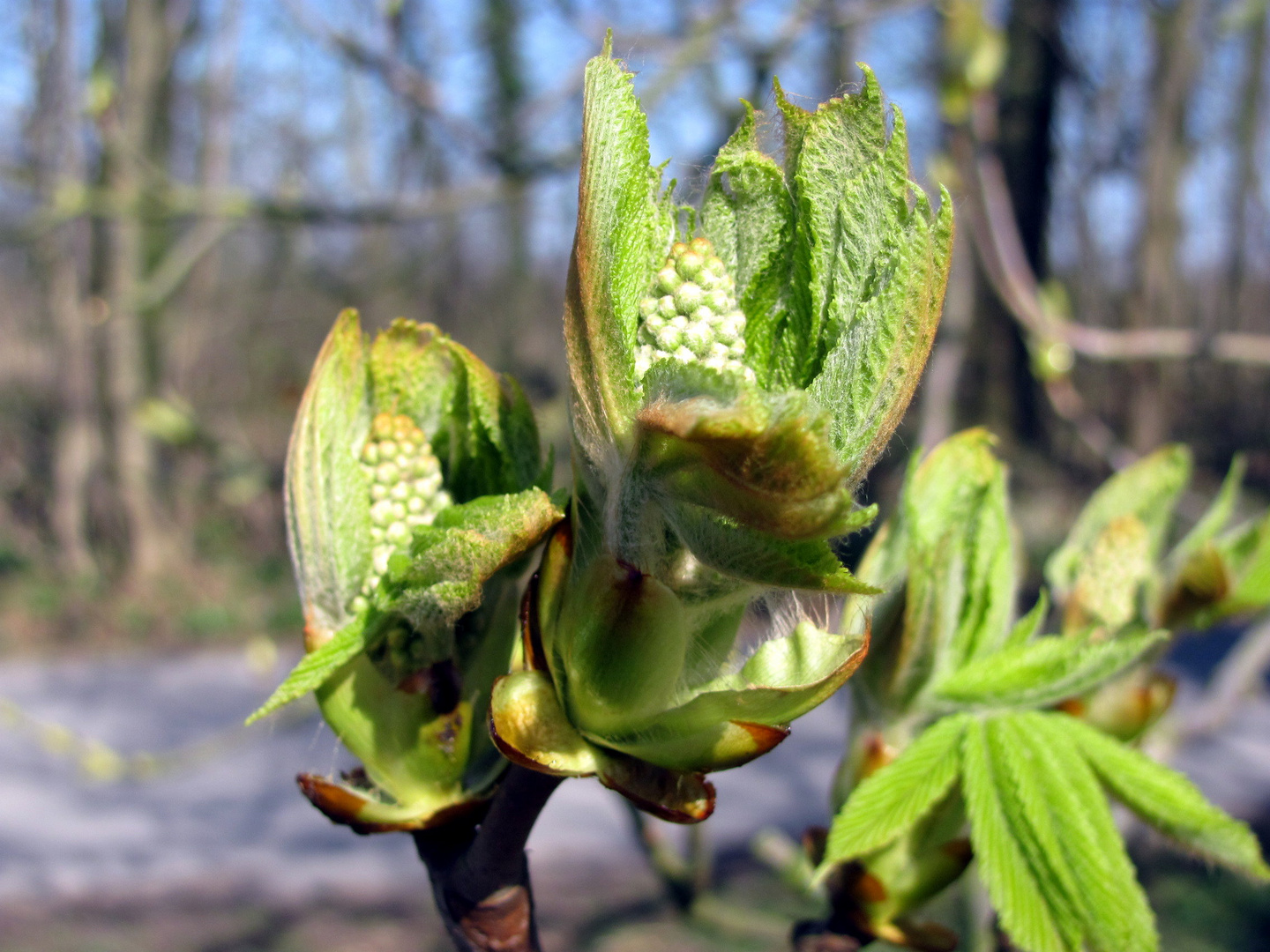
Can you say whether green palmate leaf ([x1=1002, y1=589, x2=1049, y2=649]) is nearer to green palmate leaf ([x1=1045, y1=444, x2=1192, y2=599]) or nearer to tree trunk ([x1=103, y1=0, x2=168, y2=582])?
green palmate leaf ([x1=1045, y1=444, x2=1192, y2=599])

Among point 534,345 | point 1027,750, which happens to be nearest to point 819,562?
point 1027,750

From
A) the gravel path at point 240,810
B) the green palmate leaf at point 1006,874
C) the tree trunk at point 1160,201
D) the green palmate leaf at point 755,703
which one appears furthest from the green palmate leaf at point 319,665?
the tree trunk at point 1160,201

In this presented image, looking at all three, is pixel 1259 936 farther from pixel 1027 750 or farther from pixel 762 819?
pixel 1027 750

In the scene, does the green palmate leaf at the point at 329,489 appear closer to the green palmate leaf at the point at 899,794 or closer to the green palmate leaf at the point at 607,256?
the green palmate leaf at the point at 607,256

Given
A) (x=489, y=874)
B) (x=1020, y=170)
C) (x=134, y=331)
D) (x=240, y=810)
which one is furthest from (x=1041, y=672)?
(x=134, y=331)

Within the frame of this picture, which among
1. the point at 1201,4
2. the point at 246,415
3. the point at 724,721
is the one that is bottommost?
the point at 246,415

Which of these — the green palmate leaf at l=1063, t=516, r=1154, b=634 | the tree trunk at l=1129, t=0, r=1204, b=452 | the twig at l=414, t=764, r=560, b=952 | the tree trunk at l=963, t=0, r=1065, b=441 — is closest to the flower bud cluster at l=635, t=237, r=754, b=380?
the twig at l=414, t=764, r=560, b=952

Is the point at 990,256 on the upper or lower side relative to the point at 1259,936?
upper

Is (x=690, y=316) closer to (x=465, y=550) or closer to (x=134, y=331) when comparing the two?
(x=465, y=550)
